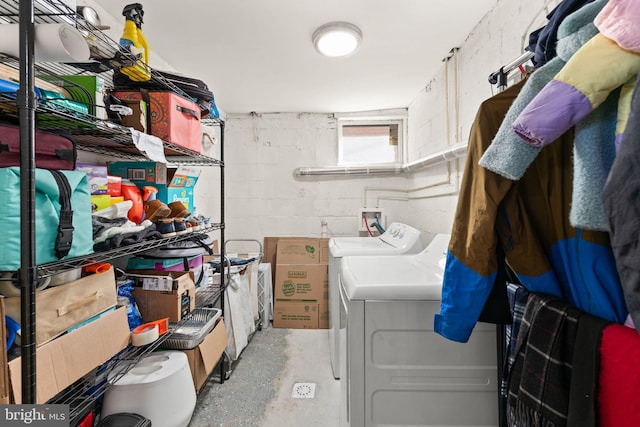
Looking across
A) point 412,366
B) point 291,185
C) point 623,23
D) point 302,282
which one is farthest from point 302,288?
point 623,23

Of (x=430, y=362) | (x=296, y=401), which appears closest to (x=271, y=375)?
(x=296, y=401)

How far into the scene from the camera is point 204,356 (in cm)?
169

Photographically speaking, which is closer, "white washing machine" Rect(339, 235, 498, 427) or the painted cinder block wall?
"white washing machine" Rect(339, 235, 498, 427)

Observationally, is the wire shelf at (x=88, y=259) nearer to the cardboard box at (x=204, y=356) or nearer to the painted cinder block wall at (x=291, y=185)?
the cardboard box at (x=204, y=356)

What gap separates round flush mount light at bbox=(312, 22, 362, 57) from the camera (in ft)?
5.58

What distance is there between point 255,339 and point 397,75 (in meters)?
2.60

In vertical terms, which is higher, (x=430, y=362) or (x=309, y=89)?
(x=309, y=89)

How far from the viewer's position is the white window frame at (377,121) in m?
3.23

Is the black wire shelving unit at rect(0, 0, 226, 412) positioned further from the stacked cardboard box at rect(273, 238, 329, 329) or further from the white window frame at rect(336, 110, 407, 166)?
the white window frame at rect(336, 110, 407, 166)

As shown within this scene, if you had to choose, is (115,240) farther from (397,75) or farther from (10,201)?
(397,75)

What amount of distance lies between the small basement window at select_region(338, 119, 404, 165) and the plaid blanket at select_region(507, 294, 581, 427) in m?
2.75

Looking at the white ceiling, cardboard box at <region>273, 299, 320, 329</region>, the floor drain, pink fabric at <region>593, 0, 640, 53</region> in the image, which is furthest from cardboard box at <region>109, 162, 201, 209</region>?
pink fabric at <region>593, 0, 640, 53</region>

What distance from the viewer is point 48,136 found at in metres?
0.91

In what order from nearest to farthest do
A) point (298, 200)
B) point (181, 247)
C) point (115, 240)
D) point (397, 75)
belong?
point (115, 240) → point (181, 247) → point (397, 75) → point (298, 200)
